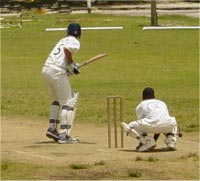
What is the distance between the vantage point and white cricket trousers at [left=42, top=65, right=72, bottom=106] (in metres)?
15.0

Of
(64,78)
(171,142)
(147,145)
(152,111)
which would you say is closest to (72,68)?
(64,78)

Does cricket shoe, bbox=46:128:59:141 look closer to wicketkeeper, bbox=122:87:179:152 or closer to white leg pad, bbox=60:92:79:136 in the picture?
white leg pad, bbox=60:92:79:136

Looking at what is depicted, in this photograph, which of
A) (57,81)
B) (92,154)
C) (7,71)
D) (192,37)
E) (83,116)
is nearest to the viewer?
(92,154)

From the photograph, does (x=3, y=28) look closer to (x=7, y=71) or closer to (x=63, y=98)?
(x=7, y=71)

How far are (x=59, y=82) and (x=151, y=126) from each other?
199cm

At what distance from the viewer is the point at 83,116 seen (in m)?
19.2

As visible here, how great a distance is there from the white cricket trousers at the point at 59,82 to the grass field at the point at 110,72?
279 centimetres

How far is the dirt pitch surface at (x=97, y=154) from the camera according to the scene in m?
11.3

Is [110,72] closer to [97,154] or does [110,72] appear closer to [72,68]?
[72,68]

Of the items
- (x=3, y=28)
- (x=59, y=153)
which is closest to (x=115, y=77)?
(x=59, y=153)

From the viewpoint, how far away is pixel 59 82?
49.1 ft

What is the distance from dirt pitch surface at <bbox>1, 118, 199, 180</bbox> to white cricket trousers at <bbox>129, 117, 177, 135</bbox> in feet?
1.04

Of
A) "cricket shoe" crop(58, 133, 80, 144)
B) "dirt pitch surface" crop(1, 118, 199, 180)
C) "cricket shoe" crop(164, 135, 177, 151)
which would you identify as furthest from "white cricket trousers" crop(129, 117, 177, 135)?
"cricket shoe" crop(58, 133, 80, 144)

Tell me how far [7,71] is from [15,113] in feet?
31.1
